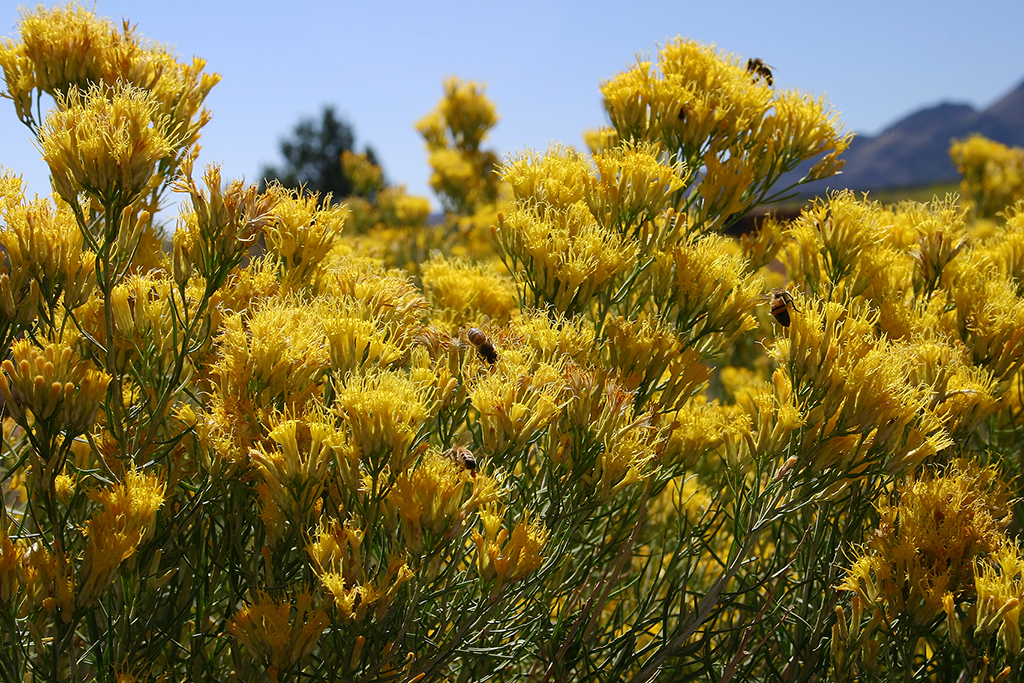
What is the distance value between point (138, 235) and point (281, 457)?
34.5 inches

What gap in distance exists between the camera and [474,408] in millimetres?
2307

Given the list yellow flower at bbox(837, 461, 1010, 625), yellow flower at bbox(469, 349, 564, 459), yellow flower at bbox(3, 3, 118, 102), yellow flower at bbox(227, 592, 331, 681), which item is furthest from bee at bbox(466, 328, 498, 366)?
yellow flower at bbox(3, 3, 118, 102)

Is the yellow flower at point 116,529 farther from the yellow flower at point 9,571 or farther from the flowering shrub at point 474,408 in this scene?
the yellow flower at point 9,571

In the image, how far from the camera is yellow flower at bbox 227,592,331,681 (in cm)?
185

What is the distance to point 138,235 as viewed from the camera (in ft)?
7.23

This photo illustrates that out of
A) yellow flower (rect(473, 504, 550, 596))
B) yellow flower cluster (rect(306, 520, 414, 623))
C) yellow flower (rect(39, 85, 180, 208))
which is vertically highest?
yellow flower (rect(39, 85, 180, 208))

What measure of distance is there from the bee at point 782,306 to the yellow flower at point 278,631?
5.62ft

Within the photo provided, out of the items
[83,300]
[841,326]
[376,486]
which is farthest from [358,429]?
[841,326]

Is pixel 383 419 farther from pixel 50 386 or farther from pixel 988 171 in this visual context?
pixel 988 171

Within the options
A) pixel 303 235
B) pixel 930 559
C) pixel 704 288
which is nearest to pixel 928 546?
pixel 930 559

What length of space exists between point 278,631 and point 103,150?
1.34 meters

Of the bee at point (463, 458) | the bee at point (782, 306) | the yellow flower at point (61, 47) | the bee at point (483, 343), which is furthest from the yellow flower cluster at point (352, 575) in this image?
the yellow flower at point (61, 47)

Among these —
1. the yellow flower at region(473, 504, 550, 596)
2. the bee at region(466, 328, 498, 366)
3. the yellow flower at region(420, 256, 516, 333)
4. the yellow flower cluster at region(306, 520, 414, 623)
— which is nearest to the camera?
the yellow flower cluster at region(306, 520, 414, 623)

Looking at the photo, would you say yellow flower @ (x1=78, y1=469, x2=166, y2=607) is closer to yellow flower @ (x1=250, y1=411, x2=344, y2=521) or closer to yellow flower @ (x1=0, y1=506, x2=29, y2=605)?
yellow flower @ (x1=0, y1=506, x2=29, y2=605)
